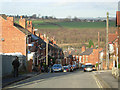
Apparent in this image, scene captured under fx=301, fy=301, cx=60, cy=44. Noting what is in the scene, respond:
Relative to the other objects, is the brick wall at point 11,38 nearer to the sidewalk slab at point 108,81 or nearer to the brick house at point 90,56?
the sidewalk slab at point 108,81

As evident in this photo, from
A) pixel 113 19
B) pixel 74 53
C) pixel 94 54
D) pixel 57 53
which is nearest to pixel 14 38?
pixel 113 19

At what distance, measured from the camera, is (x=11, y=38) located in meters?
62.2

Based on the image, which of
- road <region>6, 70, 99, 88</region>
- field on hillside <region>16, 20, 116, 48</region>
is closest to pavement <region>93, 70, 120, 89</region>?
road <region>6, 70, 99, 88</region>

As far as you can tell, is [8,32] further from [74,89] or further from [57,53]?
[74,89]

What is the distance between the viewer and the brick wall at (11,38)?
6100 cm

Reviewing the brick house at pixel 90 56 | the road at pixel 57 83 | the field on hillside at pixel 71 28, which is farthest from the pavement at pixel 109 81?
the brick house at pixel 90 56

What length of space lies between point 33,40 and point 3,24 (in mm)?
9961

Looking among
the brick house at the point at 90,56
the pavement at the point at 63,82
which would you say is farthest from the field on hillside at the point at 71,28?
the brick house at the point at 90,56

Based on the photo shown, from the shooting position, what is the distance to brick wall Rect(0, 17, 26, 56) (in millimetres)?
61000

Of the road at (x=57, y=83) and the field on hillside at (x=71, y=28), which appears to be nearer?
the road at (x=57, y=83)

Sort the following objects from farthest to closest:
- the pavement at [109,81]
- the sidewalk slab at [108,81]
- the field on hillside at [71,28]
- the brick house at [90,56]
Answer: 1. the brick house at [90,56]
2. the field on hillside at [71,28]
3. the sidewalk slab at [108,81]
4. the pavement at [109,81]

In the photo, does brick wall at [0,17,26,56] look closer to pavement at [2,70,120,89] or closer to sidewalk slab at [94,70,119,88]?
pavement at [2,70,120,89]

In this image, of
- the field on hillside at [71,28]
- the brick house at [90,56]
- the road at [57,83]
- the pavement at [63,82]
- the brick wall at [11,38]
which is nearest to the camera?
the road at [57,83]

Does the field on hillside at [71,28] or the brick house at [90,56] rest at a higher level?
the field on hillside at [71,28]
